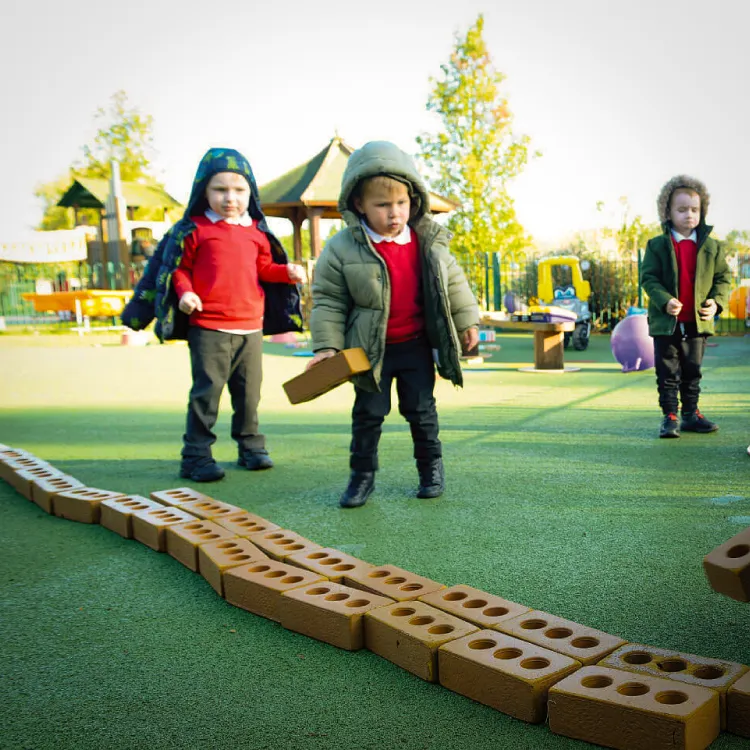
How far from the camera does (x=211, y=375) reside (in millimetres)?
4293

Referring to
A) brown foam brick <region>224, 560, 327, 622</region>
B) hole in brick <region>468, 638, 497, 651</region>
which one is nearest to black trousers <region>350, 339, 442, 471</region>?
brown foam brick <region>224, 560, 327, 622</region>

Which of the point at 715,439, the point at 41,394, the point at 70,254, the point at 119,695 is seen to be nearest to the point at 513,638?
the point at 119,695

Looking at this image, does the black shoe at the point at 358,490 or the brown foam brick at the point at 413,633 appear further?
the black shoe at the point at 358,490

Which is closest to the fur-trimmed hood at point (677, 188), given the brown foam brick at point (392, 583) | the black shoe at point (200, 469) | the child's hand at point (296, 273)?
the child's hand at point (296, 273)

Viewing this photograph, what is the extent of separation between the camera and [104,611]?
2.40 metres

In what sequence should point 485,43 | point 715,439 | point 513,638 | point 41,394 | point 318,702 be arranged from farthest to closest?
1. point 485,43
2. point 41,394
3. point 715,439
4. point 513,638
5. point 318,702

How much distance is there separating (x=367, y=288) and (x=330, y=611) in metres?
1.73

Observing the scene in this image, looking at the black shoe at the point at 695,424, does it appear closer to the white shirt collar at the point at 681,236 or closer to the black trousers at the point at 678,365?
the black trousers at the point at 678,365

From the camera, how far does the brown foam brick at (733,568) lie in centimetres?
145

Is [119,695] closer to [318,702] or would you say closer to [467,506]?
[318,702]

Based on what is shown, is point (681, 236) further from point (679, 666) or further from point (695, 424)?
point (679, 666)

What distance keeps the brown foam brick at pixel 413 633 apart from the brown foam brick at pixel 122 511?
144 centimetres

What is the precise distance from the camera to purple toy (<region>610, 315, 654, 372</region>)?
900cm

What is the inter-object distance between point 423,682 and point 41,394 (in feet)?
23.8
